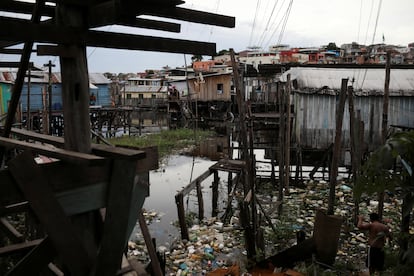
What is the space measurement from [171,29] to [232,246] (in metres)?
5.59

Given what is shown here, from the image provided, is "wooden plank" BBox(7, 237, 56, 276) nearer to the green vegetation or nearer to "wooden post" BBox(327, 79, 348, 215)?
"wooden post" BBox(327, 79, 348, 215)

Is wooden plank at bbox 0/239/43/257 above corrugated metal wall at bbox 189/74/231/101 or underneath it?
underneath

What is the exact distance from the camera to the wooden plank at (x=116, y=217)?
211 centimetres

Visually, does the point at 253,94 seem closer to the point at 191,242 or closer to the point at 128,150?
the point at 191,242

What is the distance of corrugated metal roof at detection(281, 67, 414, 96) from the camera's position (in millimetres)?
14837

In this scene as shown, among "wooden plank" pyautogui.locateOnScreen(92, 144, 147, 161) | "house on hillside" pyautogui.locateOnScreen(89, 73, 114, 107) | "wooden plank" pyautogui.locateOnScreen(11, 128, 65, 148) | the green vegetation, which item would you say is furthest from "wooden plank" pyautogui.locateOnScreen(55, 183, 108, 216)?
"house on hillside" pyautogui.locateOnScreen(89, 73, 114, 107)

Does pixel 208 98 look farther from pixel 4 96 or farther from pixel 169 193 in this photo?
pixel 169 193

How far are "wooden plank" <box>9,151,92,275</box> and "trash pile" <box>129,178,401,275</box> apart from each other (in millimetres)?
4676

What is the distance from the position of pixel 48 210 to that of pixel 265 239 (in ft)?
21.5

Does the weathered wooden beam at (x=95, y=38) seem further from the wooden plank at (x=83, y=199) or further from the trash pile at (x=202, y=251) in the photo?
the trash pile at (x=202, y=251)

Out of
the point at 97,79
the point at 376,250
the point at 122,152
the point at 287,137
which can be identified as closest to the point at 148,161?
the point at 122,152

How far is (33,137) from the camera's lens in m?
2.98

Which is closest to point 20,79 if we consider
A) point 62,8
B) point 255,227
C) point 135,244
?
point 62,8

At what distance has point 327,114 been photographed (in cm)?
1494
